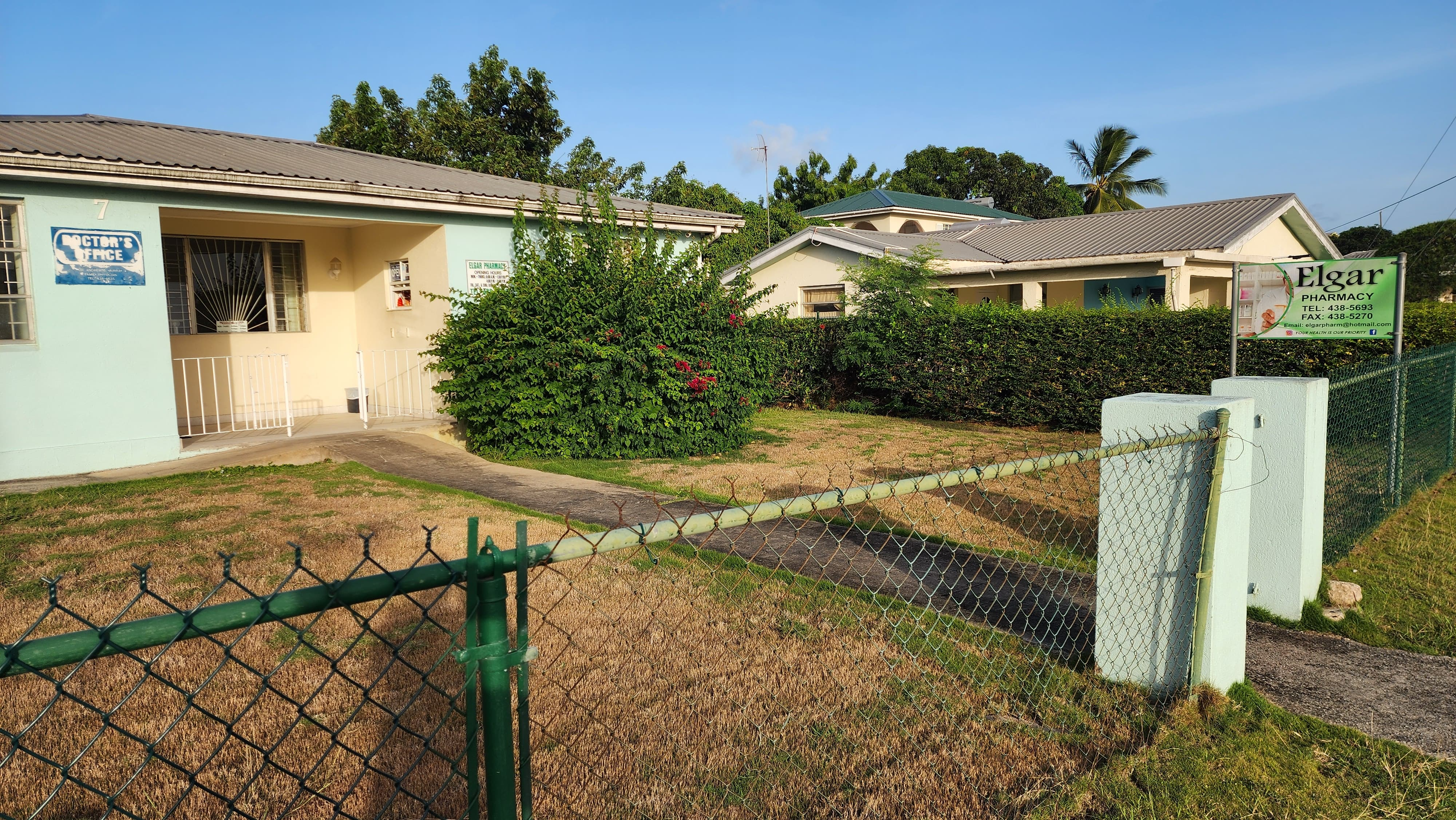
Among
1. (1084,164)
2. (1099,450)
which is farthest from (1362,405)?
(1084,164)

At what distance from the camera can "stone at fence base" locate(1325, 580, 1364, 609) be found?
228 inches

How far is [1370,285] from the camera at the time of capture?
898 centimetres

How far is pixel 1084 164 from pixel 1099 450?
41651 millimetres

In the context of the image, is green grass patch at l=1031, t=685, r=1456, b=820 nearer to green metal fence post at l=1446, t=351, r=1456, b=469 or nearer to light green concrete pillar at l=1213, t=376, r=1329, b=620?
light green concrete pillar at l=1213, t=376, r=1329, b=620

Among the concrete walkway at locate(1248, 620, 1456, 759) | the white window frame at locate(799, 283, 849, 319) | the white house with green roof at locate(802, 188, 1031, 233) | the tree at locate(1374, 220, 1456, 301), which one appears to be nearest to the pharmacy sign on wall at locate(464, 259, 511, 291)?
the white window frame at locate(799, 283, 849, 319)

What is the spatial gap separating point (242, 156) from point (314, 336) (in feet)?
9.34

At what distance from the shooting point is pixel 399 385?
13.5m

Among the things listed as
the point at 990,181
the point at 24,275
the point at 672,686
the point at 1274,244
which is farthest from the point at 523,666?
the point at 990,181

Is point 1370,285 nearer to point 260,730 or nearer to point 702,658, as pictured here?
point 702,658

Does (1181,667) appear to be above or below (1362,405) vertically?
below

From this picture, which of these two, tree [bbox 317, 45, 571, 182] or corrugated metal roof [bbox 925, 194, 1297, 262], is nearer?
corrugated metal roof [bbox 925, 194, 1297, 262]

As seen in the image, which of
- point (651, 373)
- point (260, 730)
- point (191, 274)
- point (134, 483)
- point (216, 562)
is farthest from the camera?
point (191, 274)

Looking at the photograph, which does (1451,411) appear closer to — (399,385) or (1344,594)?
(1344,594)

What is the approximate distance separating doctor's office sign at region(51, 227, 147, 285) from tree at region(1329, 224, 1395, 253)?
50.2 metres
